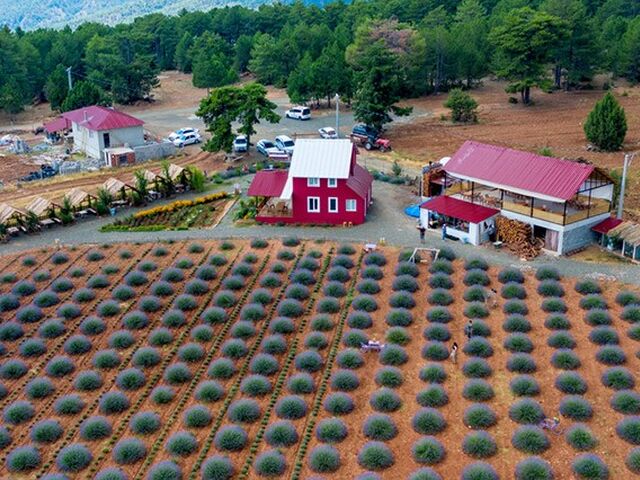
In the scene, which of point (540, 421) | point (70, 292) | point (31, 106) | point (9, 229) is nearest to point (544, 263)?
point (540, 421)

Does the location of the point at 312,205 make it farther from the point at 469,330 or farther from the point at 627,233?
the point at 627,233

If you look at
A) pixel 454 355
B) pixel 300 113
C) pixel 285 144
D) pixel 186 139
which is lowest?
pixel 454 355

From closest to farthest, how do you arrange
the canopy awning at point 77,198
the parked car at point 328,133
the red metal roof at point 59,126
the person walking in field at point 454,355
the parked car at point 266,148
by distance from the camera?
the person walking in field at point 454,355 < the canopy awning at point 77,198 < the parked car at point 266,148 < the parked car at point 328,133 < the red metal roof at point 59,126

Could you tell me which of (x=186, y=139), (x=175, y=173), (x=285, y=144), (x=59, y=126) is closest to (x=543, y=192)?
(x=175, y=173)

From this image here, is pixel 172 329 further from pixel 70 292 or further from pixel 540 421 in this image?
pixel 540 421

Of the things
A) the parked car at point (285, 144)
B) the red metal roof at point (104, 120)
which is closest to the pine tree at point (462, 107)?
the parked car at point (285, 144)

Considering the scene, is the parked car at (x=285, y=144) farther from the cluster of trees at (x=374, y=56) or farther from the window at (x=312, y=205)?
the window at (x=312, y=205)

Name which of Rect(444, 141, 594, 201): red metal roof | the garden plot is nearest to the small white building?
the garden plot
